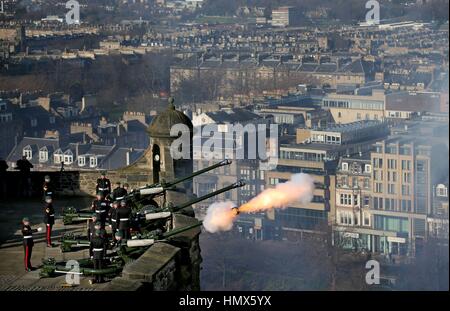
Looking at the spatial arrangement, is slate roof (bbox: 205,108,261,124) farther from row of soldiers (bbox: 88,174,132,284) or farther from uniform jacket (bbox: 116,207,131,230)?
uniform jacket (bbox: 116,207,131,230)

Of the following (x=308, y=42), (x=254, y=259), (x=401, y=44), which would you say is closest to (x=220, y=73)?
(x=401, y=44)

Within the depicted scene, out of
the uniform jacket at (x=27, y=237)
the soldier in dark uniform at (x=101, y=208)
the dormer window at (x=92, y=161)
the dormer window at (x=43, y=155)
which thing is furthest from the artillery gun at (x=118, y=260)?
the dormer window at (x=92, y=161)

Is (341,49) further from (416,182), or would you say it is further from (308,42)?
(416,182)

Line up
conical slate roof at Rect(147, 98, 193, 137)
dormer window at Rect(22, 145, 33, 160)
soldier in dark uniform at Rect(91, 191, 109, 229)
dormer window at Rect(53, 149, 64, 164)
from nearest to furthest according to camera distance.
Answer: soldier in dark uniform at Rect(91, 191, 109, 229), conical slate roof at Rect(147, 98, 193, 137), dormer window at Rect(53, 149, 64, 164), dormer window at Rect(22, 145, 33, 160)

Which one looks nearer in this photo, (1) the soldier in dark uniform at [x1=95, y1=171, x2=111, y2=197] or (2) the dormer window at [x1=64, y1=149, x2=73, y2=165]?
(1) the soldier in dark uniform at [x1=95, y1=171, x2=111, y2=197]

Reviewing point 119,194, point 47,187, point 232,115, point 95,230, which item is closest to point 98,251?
point 95,230

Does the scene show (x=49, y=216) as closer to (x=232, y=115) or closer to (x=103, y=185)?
(x=103, y=185)

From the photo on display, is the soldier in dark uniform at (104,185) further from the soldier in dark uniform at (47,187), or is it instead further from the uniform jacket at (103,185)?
the soldier in dark uniform at (47,187)

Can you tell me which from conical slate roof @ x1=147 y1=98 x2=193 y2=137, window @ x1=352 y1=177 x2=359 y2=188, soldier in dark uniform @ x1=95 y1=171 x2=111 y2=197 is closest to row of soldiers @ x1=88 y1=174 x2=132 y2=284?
soldier in dark uniform @ x1=95 y1=171 x2=111 y2=197

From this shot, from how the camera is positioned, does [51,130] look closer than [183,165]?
No
